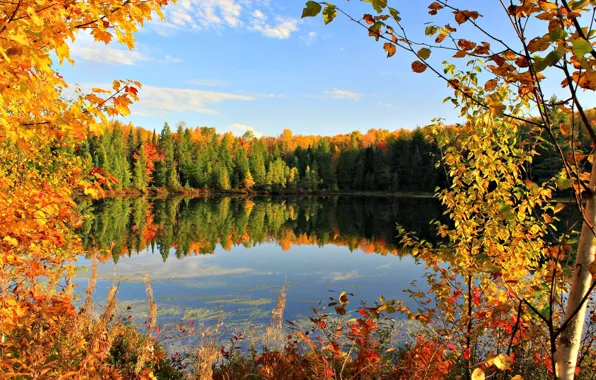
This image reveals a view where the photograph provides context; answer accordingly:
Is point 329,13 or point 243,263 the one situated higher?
point 329,13

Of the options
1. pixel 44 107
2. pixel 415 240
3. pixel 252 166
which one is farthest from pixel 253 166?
pixel 44 107

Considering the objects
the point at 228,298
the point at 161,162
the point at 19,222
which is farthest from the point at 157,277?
the point at 161,162

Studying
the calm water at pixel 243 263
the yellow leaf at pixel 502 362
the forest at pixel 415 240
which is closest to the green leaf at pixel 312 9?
the forest at pixel 415 240

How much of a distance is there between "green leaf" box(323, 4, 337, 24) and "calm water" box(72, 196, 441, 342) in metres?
4.34

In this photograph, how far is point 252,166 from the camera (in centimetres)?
7219

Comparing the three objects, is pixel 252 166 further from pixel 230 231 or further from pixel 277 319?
pixel 277 319

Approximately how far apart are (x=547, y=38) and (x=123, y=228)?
27.3 m

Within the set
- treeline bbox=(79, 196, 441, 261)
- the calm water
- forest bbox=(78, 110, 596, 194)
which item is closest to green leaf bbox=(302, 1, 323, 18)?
the calm water

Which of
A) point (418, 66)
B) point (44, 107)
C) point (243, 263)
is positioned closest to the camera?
point (418, 66)

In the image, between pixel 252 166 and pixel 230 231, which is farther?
pixel 252 166

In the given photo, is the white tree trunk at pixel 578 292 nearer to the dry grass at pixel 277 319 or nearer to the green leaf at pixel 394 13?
the green leaf at pixel 394 13

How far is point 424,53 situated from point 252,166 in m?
71.2

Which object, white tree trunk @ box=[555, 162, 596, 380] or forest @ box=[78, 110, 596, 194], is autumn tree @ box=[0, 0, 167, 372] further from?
forest @ box=[78, 110, 596, 194]

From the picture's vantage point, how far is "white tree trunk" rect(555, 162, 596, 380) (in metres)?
1.48
